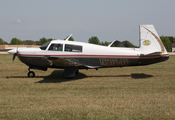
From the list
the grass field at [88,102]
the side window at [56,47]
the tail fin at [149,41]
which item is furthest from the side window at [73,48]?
the tail fin at [149,41]

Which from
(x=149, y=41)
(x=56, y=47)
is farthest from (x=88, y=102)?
(x=149, y=41)

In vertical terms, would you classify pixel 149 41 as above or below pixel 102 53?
above

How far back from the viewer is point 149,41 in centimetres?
990

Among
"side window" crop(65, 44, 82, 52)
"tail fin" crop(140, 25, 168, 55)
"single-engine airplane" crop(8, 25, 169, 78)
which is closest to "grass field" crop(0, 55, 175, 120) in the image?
"single-engine airplane" crop(8, 25, 169, 78)

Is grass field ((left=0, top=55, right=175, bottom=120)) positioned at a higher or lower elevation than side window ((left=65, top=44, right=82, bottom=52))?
lower

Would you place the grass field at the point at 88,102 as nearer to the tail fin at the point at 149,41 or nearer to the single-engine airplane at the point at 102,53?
the single-engine airplane at the point at 102,53

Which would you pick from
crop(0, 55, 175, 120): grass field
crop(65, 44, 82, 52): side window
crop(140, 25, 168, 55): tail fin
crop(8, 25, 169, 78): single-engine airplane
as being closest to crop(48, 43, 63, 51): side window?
crop(8, 25, 169, 78): single-engine airplane

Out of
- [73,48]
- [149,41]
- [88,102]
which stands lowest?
[88,102]

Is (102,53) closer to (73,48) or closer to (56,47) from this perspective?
(73,48)

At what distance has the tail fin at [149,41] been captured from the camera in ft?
32.3

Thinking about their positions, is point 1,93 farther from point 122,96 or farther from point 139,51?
point 139,51

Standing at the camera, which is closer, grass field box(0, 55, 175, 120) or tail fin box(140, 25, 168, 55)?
grass field box(0, 55, 175, 120)

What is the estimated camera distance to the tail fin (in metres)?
9.85

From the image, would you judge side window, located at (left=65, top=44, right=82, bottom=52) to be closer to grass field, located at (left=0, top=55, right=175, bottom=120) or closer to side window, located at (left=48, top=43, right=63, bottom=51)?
side window, located at (left=48, top=43, right=63, bottom=51)
